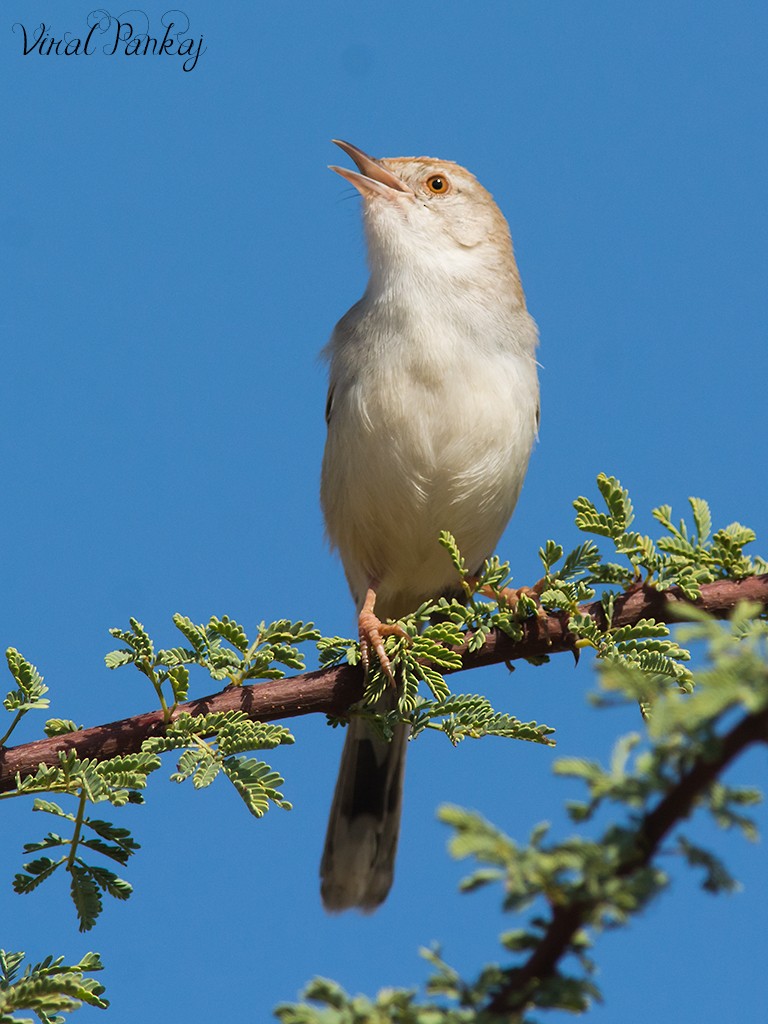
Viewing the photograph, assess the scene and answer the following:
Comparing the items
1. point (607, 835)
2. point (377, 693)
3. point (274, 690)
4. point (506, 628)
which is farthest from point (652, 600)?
point (607, 835)

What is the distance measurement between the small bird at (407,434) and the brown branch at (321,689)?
36.4 inches

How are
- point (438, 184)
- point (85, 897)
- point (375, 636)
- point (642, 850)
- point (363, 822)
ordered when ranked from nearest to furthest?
1. point (642, 850)
2. point (85, 897)
3. point (375, 636)
4. point (363, 822)
5. point (438, 184)

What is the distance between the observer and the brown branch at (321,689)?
337 cm

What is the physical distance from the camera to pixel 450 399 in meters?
5.43

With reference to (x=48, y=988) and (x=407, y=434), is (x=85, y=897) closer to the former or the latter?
(x=48, y=988)

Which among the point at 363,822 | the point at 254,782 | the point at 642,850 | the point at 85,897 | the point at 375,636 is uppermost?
the point at 375,636

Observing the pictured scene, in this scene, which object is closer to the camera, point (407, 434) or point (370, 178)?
point (407, 434)

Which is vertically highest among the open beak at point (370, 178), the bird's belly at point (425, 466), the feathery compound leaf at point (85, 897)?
the open beak at point (370, 178)

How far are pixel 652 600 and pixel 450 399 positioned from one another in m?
1.89

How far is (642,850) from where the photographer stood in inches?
51.4

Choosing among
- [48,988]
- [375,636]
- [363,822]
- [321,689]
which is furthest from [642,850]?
[363,822]

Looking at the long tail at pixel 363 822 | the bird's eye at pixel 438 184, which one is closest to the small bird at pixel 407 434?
the long tail at pixel 363 822

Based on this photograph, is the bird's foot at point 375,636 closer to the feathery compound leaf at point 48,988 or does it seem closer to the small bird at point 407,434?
the small bird at point 407,434

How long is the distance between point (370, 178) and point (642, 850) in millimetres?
5805
